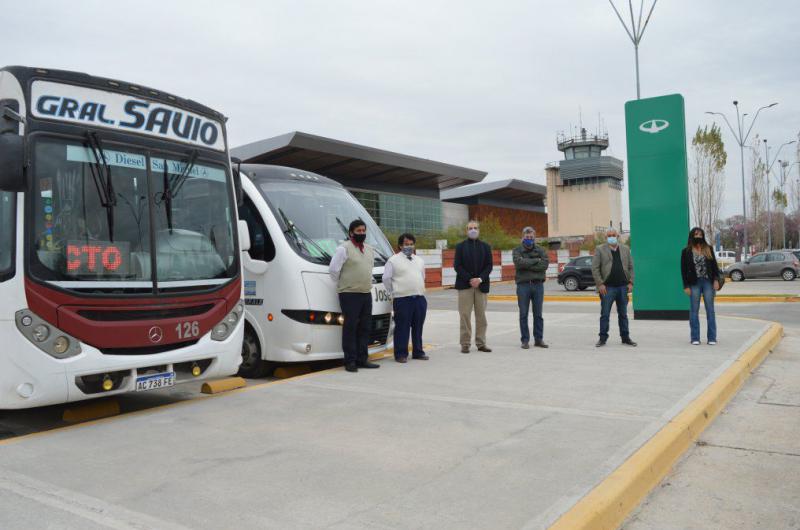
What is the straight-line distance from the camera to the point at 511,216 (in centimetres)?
6581

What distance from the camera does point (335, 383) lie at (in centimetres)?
726

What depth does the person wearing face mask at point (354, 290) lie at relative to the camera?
776cm

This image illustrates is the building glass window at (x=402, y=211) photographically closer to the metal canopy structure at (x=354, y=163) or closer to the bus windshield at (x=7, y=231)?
the metal canopy structure at (x=354, y=163)

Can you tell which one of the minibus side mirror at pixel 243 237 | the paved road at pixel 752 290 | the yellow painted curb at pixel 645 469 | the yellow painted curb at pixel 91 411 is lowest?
the paved road at pixel 752 290

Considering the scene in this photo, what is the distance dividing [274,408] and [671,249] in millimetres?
9537

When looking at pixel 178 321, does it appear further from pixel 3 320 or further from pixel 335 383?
pixel 335 383

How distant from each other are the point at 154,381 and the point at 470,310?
483 centimetres

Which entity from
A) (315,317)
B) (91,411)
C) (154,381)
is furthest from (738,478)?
(91,411)

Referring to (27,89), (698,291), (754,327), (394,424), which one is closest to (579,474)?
(394,424)

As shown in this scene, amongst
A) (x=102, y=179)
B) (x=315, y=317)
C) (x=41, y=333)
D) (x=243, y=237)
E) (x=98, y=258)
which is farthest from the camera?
(x=315, y=317)

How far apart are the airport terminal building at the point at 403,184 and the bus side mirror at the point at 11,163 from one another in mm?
32702

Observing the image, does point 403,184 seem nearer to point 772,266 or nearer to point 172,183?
point 772,266

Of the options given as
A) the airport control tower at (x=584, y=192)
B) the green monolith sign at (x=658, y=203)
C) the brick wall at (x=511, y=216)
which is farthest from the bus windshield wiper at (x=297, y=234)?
the airport control tower at (x=584, y=192)

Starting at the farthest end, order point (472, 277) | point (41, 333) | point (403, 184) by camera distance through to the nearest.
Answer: point (403, 184)
point (472, 277)
point (41, 333)
